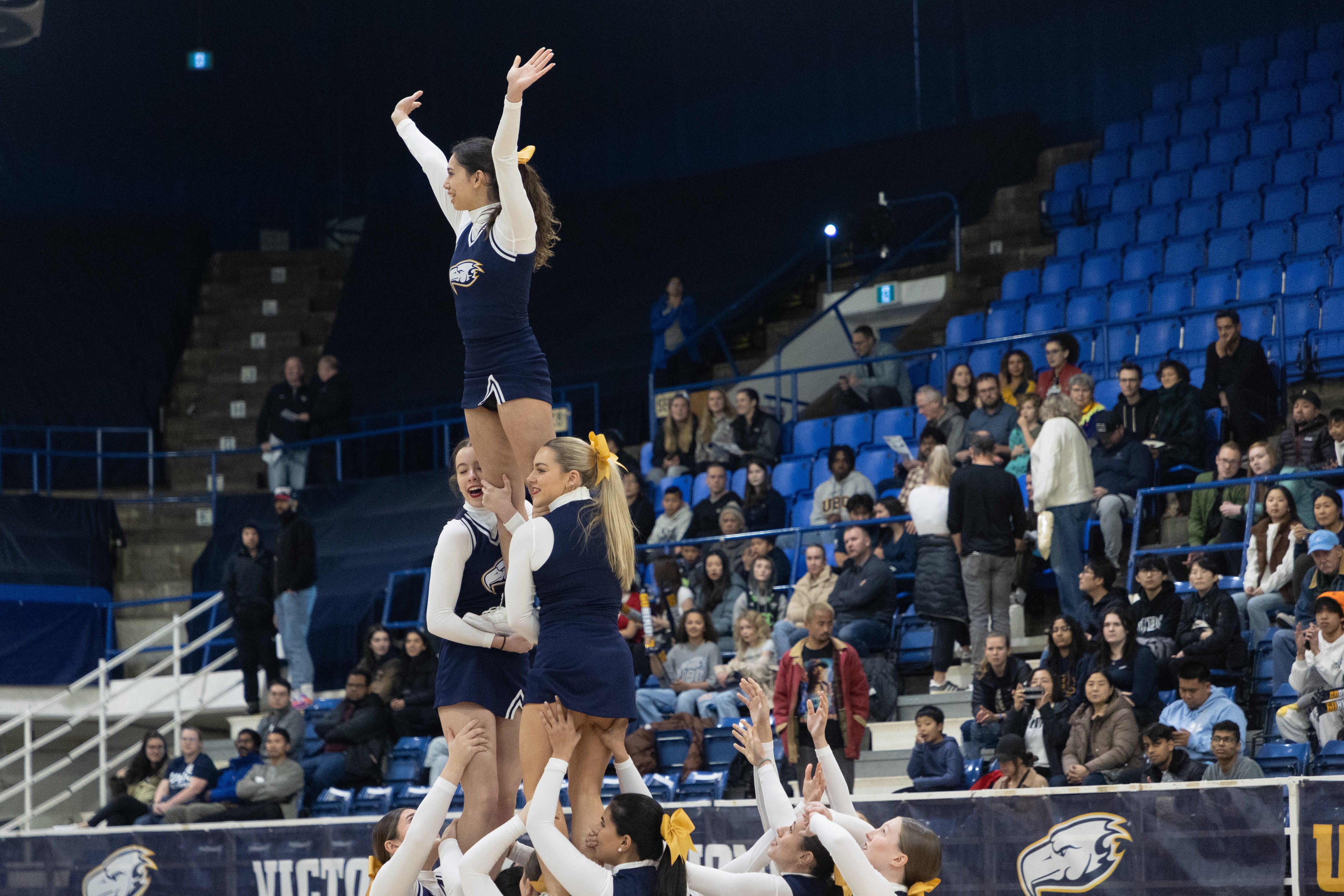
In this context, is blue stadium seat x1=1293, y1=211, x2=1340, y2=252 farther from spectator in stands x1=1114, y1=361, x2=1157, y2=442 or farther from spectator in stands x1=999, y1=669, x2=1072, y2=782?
spectator in stands x1=999, y1=669, x2=1072, y2=782

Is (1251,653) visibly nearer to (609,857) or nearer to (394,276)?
(609,857)

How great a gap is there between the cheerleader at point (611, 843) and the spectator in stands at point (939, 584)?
17.2ft

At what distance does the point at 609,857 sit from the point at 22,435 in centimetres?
1276

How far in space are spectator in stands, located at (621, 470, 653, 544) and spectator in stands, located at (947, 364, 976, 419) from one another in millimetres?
2292

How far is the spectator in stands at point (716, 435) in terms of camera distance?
492 inches

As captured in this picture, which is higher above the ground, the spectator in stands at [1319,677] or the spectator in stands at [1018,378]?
the spectator in stands at [1018,378]

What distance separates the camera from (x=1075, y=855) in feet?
19.8

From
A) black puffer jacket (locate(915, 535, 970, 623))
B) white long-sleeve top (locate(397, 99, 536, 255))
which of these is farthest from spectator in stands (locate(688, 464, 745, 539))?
white long-sleeve top (locate(397, 99, 536, 255))

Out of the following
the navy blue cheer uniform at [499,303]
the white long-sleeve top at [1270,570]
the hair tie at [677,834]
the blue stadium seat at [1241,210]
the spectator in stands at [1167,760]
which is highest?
the blue stadium seat at [1241,210]

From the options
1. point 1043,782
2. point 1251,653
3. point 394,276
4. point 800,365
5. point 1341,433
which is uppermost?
point 394,276

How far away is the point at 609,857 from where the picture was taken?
14.9 ft

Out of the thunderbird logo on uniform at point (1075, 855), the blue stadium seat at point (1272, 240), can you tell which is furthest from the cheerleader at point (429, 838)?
the blue stadium seat at point (1272, 240)

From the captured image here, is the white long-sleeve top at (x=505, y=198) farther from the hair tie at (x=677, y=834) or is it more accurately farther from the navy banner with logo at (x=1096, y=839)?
the navy banner with logo at (x=1096, y=839)

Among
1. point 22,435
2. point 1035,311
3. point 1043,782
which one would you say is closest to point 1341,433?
point 1043,782
